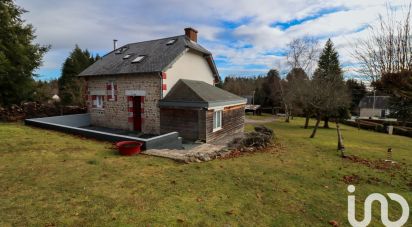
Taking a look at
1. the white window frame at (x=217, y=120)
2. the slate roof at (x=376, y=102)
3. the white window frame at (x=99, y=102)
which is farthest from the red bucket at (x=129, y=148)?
the slate roof at (x=376, y=102)

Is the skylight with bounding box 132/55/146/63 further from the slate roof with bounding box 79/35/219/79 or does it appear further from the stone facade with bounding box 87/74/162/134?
the stone facade with bounding box 87/74/162/134

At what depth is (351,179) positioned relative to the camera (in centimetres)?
736

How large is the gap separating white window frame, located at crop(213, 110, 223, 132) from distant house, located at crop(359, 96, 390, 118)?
177 feet

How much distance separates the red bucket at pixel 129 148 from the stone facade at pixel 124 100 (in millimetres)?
4776

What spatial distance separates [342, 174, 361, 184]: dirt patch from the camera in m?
7.13

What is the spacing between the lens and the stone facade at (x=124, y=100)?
552 inches

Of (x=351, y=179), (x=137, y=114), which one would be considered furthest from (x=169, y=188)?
(x=137, y=114)

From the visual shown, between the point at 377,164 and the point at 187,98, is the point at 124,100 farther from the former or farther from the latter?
the point at 377,164

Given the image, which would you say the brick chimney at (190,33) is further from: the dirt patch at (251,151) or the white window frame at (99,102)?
the dirt patch at (251,151)

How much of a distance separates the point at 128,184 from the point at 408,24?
321 inches

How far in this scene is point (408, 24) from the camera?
5.46 m

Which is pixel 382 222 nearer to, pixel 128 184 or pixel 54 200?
pixel 128 184

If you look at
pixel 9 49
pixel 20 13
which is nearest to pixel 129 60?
pixel 9 49

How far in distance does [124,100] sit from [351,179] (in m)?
13.8
